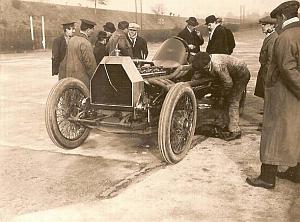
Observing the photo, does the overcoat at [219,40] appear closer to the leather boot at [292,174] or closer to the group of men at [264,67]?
the group of men at [264,67]

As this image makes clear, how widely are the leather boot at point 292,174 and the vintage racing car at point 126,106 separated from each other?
1.30 meters

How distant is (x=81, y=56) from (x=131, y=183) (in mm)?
3007

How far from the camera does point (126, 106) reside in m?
5.32

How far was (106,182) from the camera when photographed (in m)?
4.53

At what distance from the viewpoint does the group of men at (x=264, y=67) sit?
401 centimetres

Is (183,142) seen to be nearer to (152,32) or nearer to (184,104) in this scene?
(184,104)

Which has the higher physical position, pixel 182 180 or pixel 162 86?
pixel 162 86

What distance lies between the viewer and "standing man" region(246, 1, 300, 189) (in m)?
3.92

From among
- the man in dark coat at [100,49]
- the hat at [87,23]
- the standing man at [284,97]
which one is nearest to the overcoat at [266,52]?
the standing man at [284,97]

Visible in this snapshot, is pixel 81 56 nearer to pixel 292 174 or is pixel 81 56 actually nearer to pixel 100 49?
pixel 100 49

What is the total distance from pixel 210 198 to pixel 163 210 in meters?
0.57

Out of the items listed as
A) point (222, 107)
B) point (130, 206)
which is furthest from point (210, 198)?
point (222, 107)

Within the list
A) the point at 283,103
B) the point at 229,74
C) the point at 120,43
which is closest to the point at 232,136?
the point at 229,74

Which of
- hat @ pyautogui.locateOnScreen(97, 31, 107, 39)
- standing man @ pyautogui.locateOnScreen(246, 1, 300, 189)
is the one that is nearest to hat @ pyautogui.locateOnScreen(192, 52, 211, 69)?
standing man @ pyautogui.locateOnScreen(246, 1, 300, 189)
